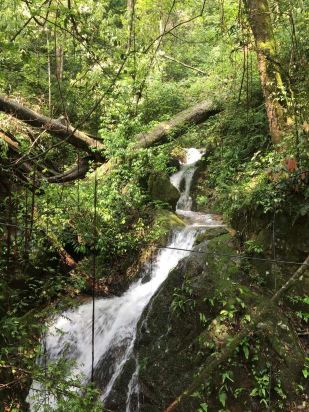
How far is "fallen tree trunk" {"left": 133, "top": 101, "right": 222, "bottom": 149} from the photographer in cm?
964

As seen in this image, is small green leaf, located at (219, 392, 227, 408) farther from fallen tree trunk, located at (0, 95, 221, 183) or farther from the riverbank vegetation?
fallen tree trunk, located at (0, 95, 221, 183)

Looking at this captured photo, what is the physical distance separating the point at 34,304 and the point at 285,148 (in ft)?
15.9

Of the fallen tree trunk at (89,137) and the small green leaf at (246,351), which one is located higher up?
the fallen tree trunk at (89,137)

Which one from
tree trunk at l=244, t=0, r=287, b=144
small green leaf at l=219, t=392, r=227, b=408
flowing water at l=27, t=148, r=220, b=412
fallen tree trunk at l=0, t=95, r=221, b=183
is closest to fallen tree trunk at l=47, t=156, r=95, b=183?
fallen tree trunk at l=0, t=95, r=221, b=183

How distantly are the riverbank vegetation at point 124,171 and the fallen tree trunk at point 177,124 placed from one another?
0.04 meters

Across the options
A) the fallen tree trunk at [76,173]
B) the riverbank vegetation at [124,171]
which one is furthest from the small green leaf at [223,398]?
the fallen tree trunk at [76,173]

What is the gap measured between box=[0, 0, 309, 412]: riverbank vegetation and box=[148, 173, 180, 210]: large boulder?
3cm

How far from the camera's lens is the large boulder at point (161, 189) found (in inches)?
361

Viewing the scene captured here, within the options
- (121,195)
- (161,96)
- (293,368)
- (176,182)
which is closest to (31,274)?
(121,195)

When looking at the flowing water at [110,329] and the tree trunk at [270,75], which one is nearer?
the flowing water at [110,329]

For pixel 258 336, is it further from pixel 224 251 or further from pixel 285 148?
pixel 285 148

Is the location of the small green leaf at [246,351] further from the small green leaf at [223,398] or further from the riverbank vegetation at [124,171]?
the small green leaf at [223,398]

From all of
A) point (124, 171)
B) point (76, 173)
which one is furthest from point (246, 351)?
point (124, 171)

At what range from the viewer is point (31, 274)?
22.8 ft
